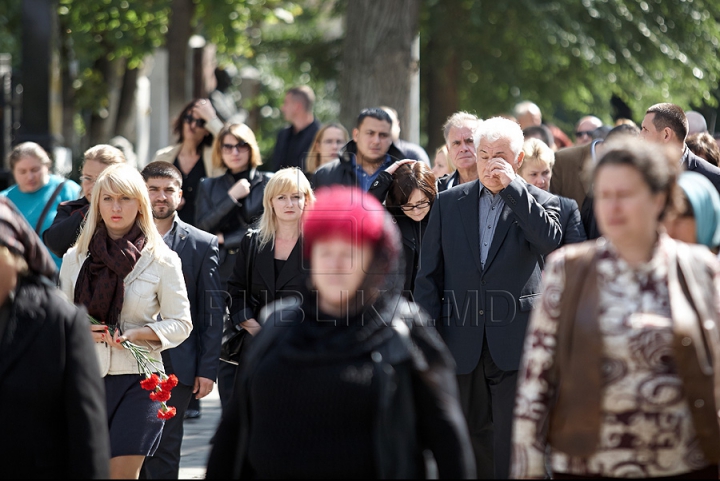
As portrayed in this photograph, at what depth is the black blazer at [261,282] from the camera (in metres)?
7.07

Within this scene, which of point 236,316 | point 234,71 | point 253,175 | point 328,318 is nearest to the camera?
point 328,318

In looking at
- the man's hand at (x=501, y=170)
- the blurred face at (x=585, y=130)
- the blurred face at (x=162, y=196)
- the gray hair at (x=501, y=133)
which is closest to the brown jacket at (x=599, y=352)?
the man's hand at (x=501, y=170)

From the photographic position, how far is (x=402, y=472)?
330 centimetres

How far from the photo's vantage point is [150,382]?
5605 mm

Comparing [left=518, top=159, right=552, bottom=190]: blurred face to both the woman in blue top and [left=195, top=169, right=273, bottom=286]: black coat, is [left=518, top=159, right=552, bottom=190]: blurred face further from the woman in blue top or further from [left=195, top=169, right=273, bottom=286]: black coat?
the woman in blue top

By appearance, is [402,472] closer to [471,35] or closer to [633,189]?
[633,189]

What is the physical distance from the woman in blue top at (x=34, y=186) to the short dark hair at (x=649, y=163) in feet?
21.2

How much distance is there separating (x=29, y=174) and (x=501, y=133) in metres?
4.63

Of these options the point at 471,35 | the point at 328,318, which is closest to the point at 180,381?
the point at 328,318

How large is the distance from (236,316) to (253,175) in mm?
2200

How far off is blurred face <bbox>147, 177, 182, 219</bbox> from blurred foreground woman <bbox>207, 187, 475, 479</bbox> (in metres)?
3.55

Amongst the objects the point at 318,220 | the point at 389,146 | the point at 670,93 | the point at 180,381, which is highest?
the point at 670,93

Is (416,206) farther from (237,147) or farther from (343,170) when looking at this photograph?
(237,147)

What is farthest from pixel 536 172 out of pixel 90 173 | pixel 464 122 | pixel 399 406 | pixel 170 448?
pixel 399 406
